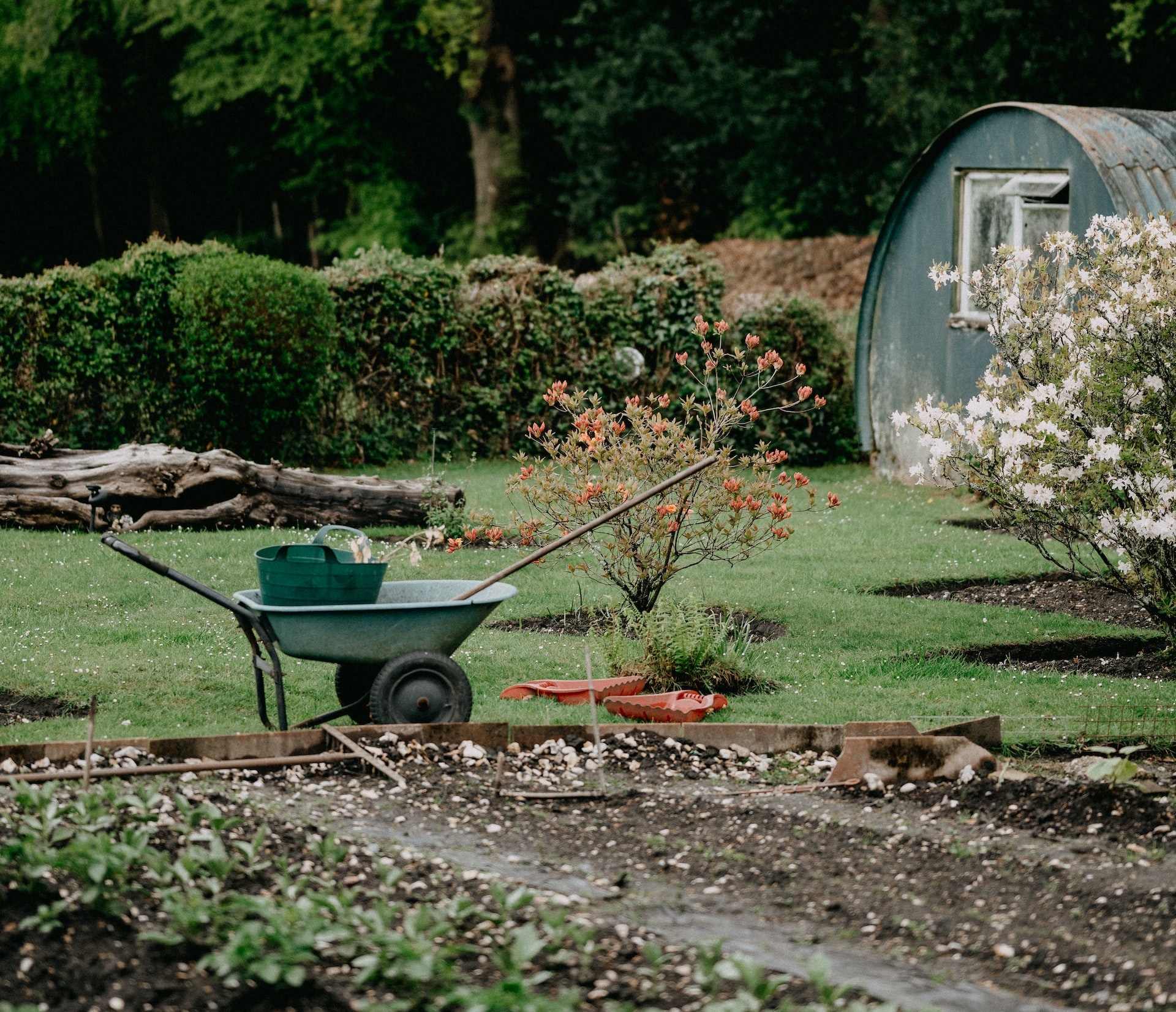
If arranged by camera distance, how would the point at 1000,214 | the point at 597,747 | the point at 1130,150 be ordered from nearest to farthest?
A: the point at 597,747 → the point at 1130,150 → the point at 1000,214

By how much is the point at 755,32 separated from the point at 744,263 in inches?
275

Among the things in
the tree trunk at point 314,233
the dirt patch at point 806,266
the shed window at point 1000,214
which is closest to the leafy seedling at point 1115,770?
the shed window at point 1000,214

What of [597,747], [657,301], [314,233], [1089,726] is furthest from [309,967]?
[314,233]

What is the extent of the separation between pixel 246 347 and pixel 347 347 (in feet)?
4.98

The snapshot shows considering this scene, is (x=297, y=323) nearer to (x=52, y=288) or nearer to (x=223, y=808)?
(x=52, y=288)

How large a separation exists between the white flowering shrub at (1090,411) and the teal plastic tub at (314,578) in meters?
2.59

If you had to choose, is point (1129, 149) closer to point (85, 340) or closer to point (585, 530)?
point (585, 530)

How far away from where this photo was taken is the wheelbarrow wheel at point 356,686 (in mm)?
6086

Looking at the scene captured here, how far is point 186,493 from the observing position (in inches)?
442

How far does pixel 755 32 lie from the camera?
85.2 ft

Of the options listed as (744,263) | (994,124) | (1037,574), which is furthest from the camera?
(744,263)

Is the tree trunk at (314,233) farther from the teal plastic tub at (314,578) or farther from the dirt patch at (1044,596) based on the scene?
the teal plastic tub at (314,578)

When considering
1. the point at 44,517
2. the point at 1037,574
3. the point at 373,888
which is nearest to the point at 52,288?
the point at 44,517

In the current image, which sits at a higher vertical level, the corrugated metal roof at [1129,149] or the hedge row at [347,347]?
the corrugated metal roof at [1129,149]
